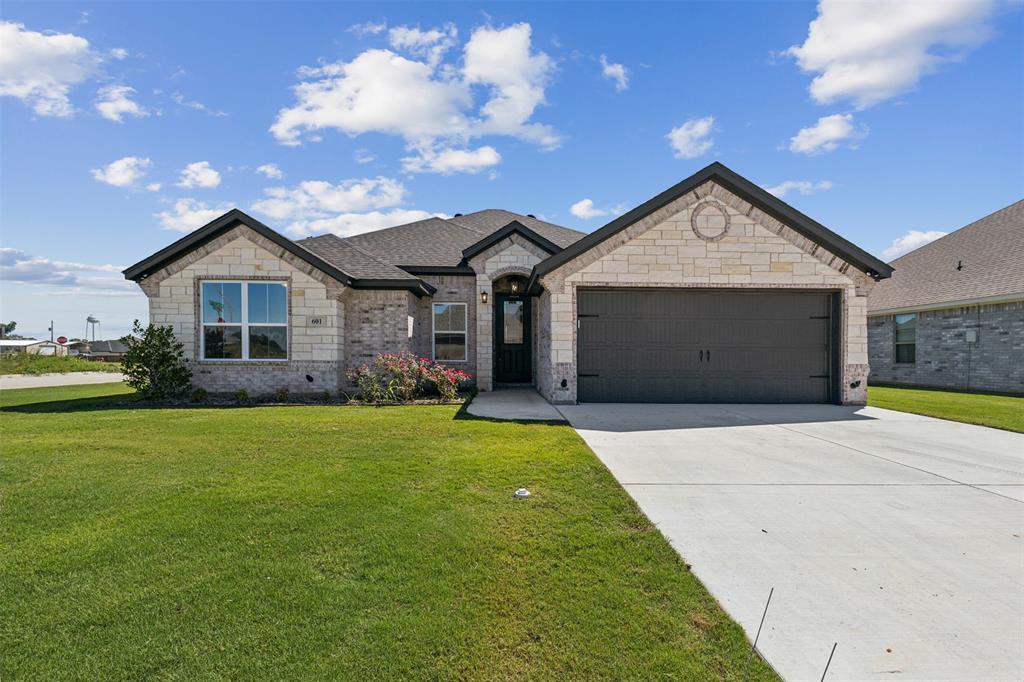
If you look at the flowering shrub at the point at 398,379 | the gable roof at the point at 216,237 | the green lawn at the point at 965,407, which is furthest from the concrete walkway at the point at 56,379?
the green lawn at the point at 965,407

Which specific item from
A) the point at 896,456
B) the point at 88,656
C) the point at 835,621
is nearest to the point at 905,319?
the point at 896,456

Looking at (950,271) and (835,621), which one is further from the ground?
(950,271)

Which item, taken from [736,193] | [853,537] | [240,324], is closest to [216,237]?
[240,324]

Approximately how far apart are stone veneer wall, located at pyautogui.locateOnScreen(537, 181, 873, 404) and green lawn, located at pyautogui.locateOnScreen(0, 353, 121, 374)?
954 inches

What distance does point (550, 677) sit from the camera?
2275 millimetres

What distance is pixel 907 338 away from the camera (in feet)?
60.8

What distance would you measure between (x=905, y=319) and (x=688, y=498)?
19194mm

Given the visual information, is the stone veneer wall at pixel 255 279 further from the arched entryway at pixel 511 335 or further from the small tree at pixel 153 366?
the arched entryway at pixel 511 335

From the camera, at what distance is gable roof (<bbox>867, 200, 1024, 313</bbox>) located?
15727 millimetres

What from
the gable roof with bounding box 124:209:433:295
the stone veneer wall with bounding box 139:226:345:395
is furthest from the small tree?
the gable roof with bounding box 124:209:433:295

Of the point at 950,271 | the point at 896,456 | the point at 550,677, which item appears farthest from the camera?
the point at 950,271

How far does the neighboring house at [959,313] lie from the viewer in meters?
15.1

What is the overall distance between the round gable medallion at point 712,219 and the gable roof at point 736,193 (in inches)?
19.2

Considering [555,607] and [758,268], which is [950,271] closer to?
[758,268]
